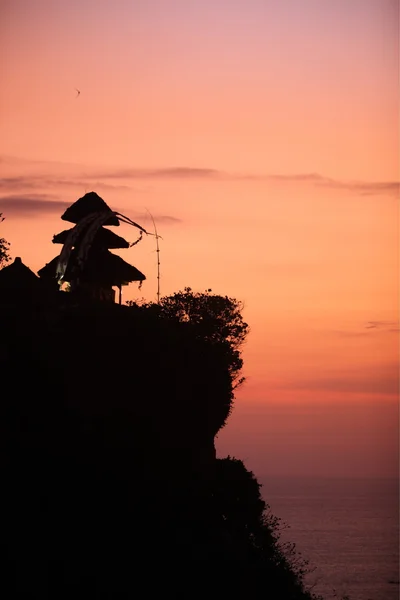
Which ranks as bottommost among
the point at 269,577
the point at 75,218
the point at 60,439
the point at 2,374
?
the point at 269,577

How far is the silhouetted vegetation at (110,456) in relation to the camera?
39.8 meters

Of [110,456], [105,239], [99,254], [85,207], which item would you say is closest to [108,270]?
[99,254]

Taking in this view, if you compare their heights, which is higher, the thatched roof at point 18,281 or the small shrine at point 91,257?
the small shrine at point 91,257

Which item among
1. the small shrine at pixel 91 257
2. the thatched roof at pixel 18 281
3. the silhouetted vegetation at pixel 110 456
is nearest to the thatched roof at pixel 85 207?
the small shrine at pixel 91 257

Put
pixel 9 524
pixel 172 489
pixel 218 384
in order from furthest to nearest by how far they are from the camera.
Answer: pixel 218 384, pixel 172 489, pixel 9 524

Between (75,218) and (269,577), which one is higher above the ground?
(75,218)

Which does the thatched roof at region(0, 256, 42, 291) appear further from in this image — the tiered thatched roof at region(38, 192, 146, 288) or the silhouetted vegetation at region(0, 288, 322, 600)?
the tiered thatched roof at region(38, 192, 146, 288)

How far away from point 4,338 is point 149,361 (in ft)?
23.5

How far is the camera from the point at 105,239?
54.5 m

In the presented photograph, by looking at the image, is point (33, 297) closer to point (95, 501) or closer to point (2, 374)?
point (2, 374)

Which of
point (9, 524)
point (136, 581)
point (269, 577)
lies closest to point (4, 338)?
point (9, 524)

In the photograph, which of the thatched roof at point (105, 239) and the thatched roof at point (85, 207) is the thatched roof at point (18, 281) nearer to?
the thatched roof at point (105, 239)

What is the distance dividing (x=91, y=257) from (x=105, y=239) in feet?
5.43

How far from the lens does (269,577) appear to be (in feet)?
176
